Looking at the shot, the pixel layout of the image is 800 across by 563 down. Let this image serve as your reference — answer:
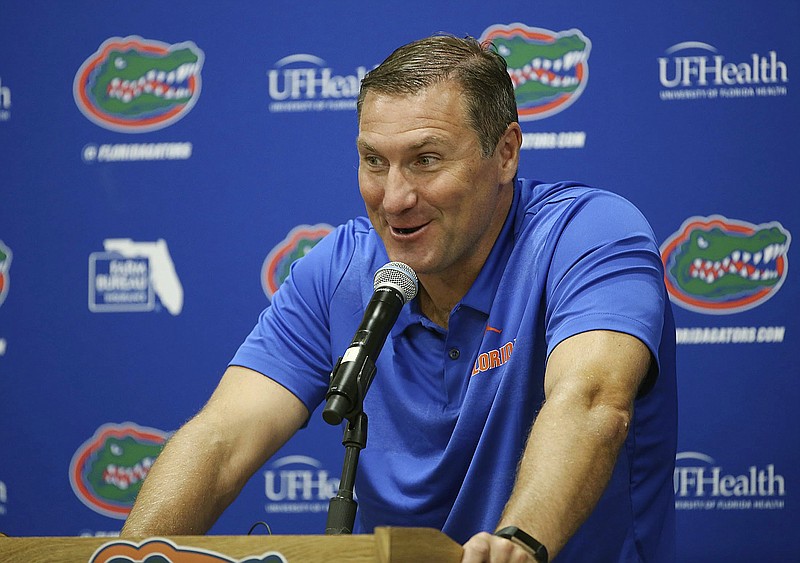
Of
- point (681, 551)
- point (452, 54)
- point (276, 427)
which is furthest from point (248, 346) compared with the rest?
point (681, 551)

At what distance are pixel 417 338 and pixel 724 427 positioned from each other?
98 centimetres

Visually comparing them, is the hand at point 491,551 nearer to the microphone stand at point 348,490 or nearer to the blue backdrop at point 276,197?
the microphone stand at point 348,490

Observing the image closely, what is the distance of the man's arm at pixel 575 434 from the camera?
1.29 metres

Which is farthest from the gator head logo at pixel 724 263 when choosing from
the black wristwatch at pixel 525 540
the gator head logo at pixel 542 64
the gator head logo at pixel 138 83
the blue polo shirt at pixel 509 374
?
the black wristwatch at pixel 525 540

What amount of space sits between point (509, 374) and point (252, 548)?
795 mm

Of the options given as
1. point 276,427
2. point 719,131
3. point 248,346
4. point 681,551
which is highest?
point 719,131

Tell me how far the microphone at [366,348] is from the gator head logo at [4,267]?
160 cm

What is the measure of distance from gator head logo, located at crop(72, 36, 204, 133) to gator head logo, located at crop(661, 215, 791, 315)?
1.33 m

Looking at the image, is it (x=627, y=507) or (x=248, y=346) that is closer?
(x=627, y=507)

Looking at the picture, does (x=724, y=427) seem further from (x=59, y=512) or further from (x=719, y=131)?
(x=59, y=512)

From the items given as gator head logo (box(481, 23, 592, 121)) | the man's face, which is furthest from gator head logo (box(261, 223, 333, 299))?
the man's face

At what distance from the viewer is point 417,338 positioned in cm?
198

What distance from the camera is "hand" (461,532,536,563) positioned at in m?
1.07

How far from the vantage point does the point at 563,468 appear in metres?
1.36
